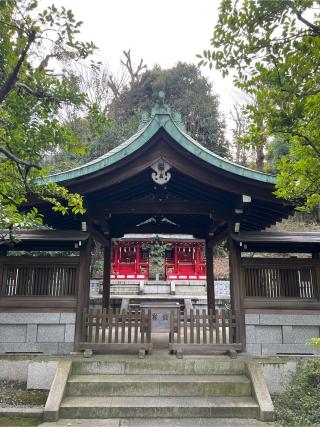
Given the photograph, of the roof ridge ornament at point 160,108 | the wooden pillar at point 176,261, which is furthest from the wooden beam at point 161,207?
the wooden pillar at point 176,261

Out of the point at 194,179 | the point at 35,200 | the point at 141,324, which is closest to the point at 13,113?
the point at 35,200

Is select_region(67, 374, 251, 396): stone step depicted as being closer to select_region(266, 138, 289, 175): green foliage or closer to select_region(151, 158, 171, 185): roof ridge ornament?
select_region(151, 158, 171, 185): roof ridge ornament

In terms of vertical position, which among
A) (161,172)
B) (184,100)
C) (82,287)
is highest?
(184,100)

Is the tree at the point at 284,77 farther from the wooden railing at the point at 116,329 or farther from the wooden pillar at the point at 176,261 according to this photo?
the wooden pillar at the point at 176,261

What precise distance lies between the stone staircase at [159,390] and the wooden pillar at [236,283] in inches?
32.8

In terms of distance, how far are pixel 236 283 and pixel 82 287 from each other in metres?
3.39

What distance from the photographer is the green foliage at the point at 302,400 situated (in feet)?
16.4

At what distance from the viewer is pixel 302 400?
538 cm

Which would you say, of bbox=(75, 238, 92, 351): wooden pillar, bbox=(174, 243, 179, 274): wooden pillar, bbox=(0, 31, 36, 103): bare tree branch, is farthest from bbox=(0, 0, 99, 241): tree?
bbox=(174, 243, 179, 274): wooden pillar

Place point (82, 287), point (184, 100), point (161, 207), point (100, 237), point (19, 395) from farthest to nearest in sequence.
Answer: point (184, 100), point (100, 237), point (161, 207), point (82, 287), point (19, 395)

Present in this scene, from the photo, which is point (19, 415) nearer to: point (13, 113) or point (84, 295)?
point (84, 295)

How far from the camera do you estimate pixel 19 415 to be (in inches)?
205

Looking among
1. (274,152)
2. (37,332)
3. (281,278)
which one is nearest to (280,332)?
(281,278)

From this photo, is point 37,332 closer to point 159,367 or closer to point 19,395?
point 19,395
